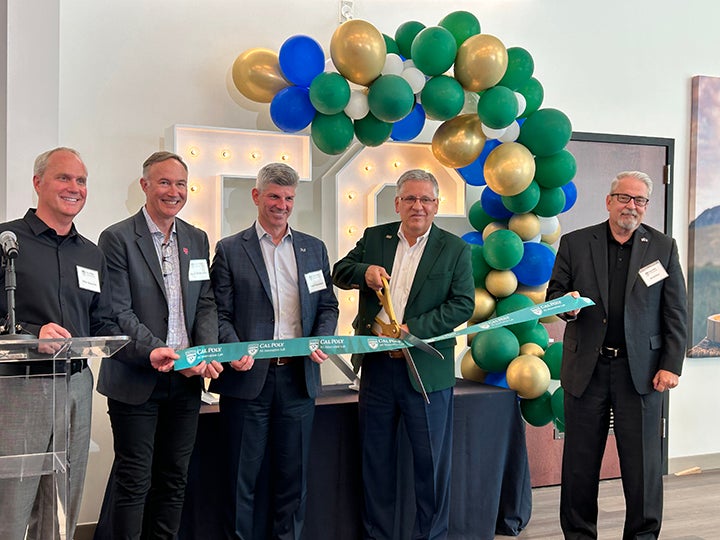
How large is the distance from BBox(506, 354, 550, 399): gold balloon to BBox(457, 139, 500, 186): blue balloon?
1.03 m

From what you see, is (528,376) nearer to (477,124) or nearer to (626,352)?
(626,352)

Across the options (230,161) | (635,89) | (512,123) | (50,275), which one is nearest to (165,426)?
(50,275)

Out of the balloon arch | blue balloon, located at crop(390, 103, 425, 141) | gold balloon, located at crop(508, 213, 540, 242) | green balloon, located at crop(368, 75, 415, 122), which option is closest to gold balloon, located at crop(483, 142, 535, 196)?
the balloon arch

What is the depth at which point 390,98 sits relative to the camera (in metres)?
3.62

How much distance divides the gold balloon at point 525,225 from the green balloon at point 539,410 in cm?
84

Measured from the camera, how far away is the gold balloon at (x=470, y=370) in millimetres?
4273

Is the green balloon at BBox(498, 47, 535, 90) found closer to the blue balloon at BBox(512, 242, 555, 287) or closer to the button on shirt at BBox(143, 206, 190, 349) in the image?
the blue balloon at BBox(512, 242, 555, 287)

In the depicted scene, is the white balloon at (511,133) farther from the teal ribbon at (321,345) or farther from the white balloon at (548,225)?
the teal ribbon at (321,345)

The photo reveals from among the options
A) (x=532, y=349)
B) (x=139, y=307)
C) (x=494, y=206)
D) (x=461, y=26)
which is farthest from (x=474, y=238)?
(x=139, y=307)

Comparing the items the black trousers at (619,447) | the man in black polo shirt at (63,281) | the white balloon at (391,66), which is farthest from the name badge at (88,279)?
the black trousers at (619,447)

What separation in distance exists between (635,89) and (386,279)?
296cm

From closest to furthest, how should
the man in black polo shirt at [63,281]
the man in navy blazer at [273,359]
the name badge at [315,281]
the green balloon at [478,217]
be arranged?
the man in black polo shirt at [63,281]
the man in navy blazer at [273,359]
the name badge at [315,281]
the green balloon at [478,217]

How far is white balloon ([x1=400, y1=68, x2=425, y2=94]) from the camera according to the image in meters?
3.78

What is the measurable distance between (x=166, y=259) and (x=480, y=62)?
6.06 feet
